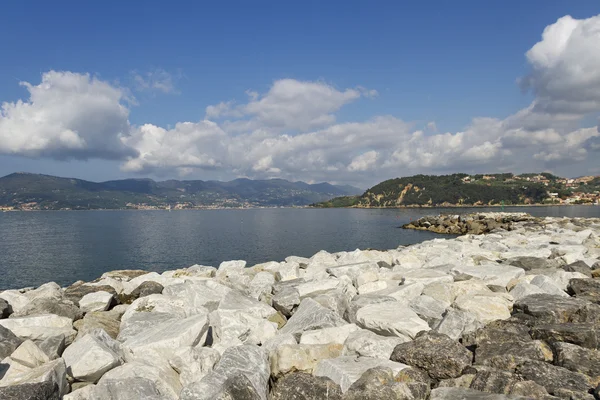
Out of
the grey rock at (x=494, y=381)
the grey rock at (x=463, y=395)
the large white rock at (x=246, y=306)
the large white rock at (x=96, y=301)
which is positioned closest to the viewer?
the grey rock at (x=463, y=395)

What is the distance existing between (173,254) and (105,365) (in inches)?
1464

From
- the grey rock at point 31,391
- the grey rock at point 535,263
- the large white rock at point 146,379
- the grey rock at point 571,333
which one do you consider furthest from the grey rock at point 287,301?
the grey rock at point 535,263

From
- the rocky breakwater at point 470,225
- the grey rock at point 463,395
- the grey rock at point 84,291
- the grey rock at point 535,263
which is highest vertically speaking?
the grey rock at point 535,263

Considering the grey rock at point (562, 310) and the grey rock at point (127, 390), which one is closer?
the grey rock at point (127, 390)

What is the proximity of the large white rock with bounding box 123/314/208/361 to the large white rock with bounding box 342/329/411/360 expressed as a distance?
306 cm

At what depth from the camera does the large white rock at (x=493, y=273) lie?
11.9 meters

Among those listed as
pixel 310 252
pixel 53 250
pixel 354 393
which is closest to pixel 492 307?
pixel 354 393

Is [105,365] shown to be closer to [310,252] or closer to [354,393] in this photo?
[354,393]

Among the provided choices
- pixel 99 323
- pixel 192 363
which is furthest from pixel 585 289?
pixel 99 323

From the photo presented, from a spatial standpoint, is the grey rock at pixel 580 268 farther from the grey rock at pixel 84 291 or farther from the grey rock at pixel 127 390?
the grey rock at pixel 84 291

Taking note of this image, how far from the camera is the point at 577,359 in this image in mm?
6305

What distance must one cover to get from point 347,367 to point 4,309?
32.4 feet

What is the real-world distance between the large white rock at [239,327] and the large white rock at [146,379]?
1.70m

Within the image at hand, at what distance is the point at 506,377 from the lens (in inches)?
220
